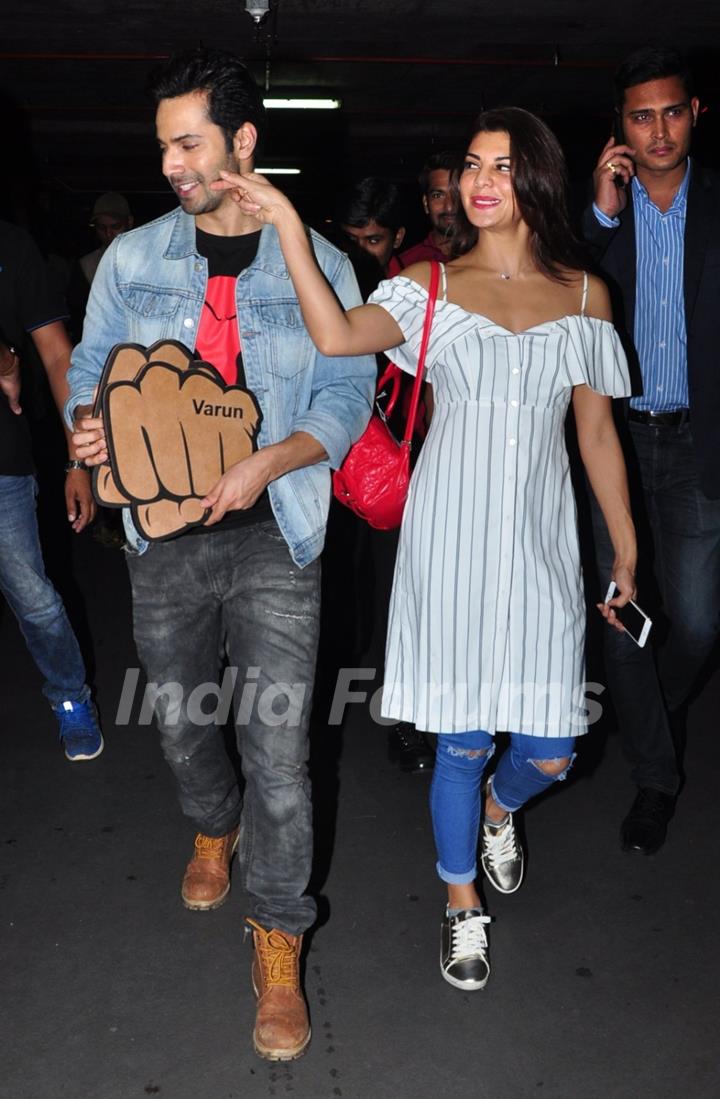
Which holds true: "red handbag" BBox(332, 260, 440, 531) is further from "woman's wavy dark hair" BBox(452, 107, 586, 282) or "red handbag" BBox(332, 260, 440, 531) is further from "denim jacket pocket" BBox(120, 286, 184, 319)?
"denim jacket pocket" BBox(120, 286, 184, 319)

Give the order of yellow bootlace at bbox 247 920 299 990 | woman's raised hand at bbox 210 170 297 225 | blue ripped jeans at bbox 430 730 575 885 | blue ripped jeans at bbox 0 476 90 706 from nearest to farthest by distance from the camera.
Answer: woman's raised hand at bbox 210 170 297 225 < yellow bootlace at bbox 247 920 299 990 < blue ripped jeans at bbox 430 730 575 885 < blue ripped jeans at bbox 0 476 90 706

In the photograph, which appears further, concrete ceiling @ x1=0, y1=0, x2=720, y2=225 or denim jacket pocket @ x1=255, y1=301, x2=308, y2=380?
concrete ceiling @ x1=0, y1=0, x2=720, y2=225

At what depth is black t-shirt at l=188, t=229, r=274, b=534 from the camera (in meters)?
2.46

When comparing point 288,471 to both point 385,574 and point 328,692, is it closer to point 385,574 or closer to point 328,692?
point 385,574

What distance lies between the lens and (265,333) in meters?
2.43

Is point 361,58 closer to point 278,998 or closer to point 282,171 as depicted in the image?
point 282,171

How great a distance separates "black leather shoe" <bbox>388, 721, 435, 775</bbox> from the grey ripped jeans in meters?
1.31

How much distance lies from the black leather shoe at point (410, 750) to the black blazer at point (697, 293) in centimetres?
134

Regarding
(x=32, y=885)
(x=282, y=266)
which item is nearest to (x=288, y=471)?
(x=282, y=266)

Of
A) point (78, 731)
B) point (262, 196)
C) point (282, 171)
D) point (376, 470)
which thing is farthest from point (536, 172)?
point (282, 171)

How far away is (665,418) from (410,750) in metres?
1.44

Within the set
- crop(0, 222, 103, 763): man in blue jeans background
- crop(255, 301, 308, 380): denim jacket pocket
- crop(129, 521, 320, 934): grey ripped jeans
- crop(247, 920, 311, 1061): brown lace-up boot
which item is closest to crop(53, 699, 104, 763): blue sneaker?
crop(0, 222, 103, 763): man in blue jeans background

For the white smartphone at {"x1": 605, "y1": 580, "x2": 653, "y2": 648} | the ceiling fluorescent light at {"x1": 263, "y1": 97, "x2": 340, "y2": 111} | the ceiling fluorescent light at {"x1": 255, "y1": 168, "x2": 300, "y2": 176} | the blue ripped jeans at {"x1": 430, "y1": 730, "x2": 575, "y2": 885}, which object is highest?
the ceiling fluorescent light at {"x1": 263, "y1": 97, "x2": 340, "y2": 111}

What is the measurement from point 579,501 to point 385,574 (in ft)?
3.53
